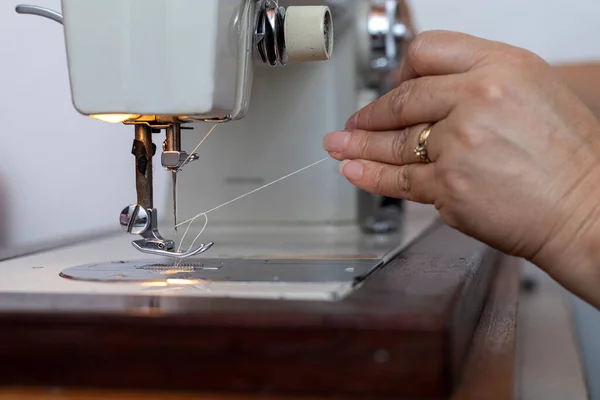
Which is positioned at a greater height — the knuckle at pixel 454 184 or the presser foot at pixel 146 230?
the knuckle at pixel 454 184

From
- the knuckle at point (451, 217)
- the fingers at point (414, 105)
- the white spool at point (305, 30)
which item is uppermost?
the white spool at point (305, 30)

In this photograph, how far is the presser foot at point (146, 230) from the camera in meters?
0.72

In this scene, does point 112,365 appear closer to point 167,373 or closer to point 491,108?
point 167,373

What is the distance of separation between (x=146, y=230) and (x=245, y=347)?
10.7 inches

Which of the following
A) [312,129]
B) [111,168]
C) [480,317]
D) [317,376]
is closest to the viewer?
[317,376]

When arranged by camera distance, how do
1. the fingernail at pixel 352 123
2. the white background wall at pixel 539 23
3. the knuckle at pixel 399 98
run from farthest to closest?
1. the white background wall at pixel 539 23
2. the fingernail at pixel 352 123
3. the knuckle at pixel 399 98

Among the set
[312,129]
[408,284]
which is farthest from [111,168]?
[408,284]

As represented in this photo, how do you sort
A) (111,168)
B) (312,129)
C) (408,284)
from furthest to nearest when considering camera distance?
1. (111,168)
2. (312,129)
3. (408,284)

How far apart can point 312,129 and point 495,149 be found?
54 centimetres

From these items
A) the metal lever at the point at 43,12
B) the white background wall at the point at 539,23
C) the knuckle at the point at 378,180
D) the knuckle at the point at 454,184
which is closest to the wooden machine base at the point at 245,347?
the knuckle at the point at 454,184

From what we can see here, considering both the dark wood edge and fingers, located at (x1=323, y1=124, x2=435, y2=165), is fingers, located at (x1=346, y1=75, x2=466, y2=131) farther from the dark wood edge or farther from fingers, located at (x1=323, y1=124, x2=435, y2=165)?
the dark wood edge

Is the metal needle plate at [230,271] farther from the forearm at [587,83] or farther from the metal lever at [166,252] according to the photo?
the forearm at [587,83]

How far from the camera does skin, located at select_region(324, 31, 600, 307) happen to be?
2.09 feet

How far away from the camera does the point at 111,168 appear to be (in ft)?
5.62
